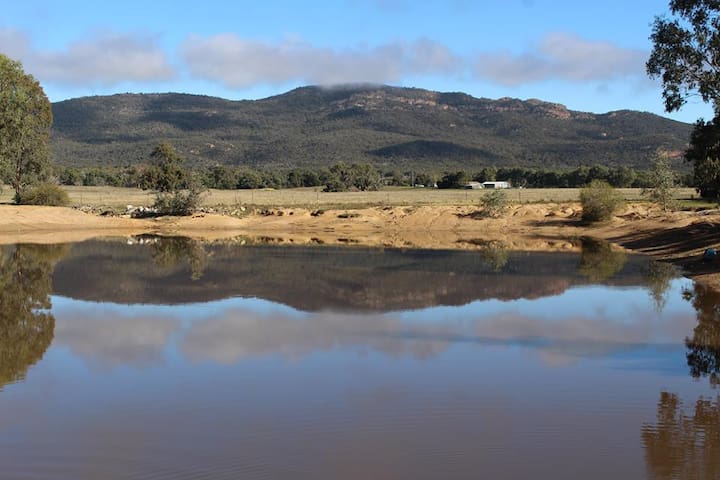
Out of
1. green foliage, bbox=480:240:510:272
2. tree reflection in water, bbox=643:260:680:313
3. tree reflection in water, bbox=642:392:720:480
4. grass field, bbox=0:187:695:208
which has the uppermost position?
grass field, bbox=0:187:695:208

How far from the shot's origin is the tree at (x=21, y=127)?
54.5 m

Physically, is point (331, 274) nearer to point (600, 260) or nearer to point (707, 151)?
point (600, 260)

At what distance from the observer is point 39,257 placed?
34.9m

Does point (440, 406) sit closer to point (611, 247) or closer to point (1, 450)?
point (1, 450)

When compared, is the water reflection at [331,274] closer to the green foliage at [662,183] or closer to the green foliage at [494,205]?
the green foliage at [662,183]

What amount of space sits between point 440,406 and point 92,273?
20.9 m

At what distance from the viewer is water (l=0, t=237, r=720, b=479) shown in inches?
354

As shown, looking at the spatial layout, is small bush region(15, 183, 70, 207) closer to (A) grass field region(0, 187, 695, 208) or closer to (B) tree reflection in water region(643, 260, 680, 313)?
(A) grass field region(0, 187, 695, 208)

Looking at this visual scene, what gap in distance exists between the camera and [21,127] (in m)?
55.3

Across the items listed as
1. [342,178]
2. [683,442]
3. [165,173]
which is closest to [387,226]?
[165,173]

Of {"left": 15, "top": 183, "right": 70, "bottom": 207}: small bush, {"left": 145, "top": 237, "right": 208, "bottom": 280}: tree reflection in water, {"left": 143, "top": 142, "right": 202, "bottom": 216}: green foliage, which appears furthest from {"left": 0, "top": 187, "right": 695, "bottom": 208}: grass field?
{"left": 145, "top": 237, "right": 208, "bottom": 280}: tree reflection in water

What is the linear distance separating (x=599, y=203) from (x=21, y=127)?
3976 cm

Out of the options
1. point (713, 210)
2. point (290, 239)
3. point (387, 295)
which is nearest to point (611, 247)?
point (713, 210)

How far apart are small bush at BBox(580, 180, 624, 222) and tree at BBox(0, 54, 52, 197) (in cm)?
3887
